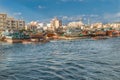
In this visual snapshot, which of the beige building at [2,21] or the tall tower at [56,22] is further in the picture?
the tall tower at [56,22]

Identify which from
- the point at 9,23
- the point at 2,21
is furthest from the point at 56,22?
the point at 2,21

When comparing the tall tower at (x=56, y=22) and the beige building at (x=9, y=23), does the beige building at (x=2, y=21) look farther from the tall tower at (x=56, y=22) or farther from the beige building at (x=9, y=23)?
the tall tower at (x=56, y=22)

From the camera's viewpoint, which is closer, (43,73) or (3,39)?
(43,73)

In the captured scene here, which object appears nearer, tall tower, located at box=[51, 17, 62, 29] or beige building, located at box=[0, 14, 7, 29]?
beige building, located at box=[0, 14, 7, 29]

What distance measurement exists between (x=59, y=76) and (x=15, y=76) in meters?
3.13

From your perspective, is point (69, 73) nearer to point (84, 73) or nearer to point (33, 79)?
point (84, 73)

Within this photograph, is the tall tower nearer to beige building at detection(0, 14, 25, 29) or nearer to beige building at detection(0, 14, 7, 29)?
beige building at detection(0, 14, 25, 29)

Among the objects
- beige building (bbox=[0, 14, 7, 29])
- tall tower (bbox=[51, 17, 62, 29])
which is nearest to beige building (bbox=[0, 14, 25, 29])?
beige building (bbox=[0, 14, 7, 29])

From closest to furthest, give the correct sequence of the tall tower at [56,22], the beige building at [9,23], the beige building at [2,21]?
the beige building at [2,21], the beige building at [9,23], the tall tower at [56,22]

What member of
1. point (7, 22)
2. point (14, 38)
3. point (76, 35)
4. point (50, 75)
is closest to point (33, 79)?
point (50, 75)

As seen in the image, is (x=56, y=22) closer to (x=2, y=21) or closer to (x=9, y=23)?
(x=9, y=23)

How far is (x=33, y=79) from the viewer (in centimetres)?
1602

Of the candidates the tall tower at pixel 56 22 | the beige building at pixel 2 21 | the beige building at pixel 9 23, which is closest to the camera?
the beige building at pixel 2 21

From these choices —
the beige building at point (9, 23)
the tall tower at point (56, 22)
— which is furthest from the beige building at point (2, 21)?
the tall tower at point (56, 22)
